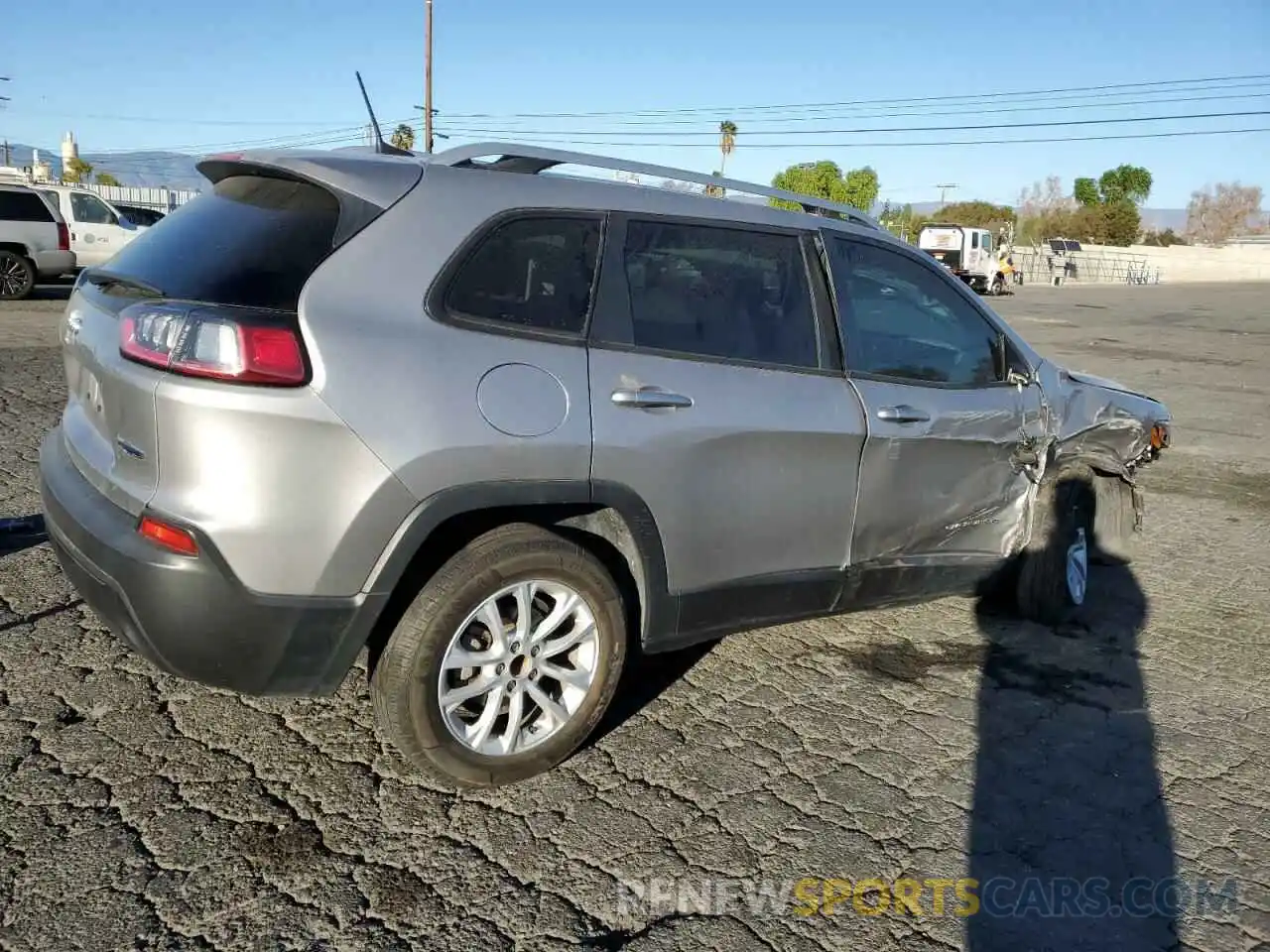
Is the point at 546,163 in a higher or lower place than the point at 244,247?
higher

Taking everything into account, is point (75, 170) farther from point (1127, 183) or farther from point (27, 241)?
point (1127, 183)

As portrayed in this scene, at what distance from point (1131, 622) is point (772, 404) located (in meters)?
2.63

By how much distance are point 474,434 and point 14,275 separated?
16.3 meters

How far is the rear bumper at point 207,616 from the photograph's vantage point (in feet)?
8.71

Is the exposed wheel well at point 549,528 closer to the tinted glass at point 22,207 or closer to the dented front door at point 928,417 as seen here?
the dented front door at point 928,417

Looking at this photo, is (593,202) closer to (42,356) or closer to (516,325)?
(516,325)

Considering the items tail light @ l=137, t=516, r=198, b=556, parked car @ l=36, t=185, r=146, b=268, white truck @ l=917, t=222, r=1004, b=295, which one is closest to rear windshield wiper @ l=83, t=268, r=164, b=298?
tail light @ l=137, t=516, r=198, b=556

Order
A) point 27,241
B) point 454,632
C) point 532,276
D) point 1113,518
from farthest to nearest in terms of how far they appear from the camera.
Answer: point 27,241 → point 1113,518 → point 532,276 → point 454,632

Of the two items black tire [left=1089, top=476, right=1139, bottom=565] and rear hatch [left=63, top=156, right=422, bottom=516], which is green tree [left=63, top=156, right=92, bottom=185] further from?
black tire [left=1089, top=476, right=1139, bottom=565]

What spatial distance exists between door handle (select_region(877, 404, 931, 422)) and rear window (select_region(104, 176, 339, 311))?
2057 mm

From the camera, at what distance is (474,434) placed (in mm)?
2824

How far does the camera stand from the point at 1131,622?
4.96 meters

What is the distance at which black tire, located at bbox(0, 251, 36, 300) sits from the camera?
15797 millimetres

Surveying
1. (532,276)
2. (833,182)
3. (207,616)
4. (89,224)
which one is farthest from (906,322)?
(833,182)
